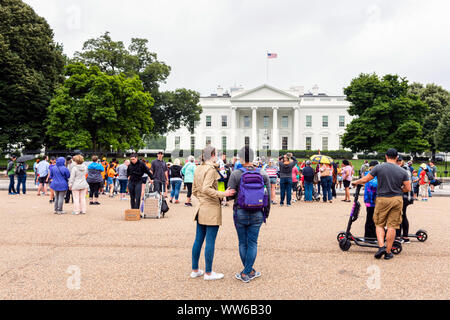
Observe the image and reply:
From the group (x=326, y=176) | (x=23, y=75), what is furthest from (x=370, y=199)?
(x=23, y=75)

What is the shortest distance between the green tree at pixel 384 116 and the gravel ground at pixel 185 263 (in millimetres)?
36856

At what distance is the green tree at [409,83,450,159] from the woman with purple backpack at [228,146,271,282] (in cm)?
5411

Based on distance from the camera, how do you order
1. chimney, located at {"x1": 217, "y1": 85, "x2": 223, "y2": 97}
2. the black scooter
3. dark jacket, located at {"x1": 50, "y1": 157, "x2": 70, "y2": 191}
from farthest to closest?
chimney, located at {"x1": 217, "y1": 85, "x2": 223, "y2": 97}, dark jacket, located at {"x1": 50, "y1": 157, "x2": 70, "y2": 191}, the black scooter

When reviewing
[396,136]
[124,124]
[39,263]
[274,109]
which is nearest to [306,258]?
[39,263]

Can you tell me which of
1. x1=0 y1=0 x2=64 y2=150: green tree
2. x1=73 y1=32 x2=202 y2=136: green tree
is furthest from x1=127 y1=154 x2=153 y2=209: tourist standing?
x1=73 y1=32 x2=202 y2=136: green tree

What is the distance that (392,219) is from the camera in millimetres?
6066

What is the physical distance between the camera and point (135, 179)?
10.2m

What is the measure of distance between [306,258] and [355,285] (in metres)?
1.40

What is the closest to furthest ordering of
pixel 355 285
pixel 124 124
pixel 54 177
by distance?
pixel 355 285 → pixel 54 177 → pixel 124 124

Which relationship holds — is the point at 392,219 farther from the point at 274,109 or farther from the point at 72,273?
the point at 274,109

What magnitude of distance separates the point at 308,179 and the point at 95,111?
2742cm

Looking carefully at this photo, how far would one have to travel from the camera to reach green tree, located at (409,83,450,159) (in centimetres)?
5412

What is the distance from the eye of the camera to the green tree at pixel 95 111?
1371 inches

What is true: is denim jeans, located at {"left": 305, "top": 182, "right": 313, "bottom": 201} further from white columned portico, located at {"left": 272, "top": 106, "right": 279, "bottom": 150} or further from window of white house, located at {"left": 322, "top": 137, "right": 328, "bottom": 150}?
window of white house, located at {"left": 322, "top": 137, "right": 328, "bottom": 150}
